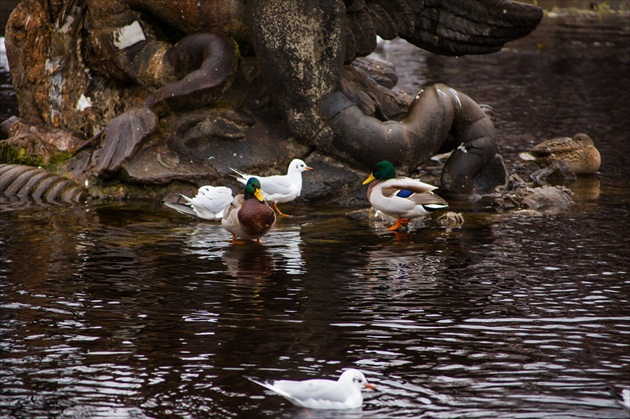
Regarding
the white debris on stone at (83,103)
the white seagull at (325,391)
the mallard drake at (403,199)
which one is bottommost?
the white seagull at (325,391)

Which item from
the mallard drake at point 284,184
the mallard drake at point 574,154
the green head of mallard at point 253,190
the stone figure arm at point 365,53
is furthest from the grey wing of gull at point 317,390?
the mallard drake at point 574,154

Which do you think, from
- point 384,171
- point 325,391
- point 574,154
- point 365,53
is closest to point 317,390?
point 325,391

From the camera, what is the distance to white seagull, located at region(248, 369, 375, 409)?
19.6 ft

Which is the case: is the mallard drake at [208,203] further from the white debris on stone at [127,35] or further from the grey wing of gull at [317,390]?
the grey wing of gull at [317,390]

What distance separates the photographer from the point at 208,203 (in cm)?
1040

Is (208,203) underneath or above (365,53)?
underneath

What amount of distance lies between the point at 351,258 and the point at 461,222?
1.70m

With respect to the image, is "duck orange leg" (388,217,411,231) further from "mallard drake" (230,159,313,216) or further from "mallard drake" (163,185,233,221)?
"mallard drake" (163,185,233,221)

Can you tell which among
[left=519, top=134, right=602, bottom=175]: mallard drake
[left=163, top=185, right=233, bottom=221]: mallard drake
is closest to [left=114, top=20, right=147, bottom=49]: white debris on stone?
[left=163, top=185, right=233, bottom=221]: mallard drake

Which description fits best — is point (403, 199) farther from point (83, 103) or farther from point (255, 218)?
point (83, 103)

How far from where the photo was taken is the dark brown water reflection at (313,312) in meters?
6.33

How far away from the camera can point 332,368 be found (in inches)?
264

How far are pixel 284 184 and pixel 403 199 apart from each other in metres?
1.24

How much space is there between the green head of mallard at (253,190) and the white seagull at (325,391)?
3.88 m
